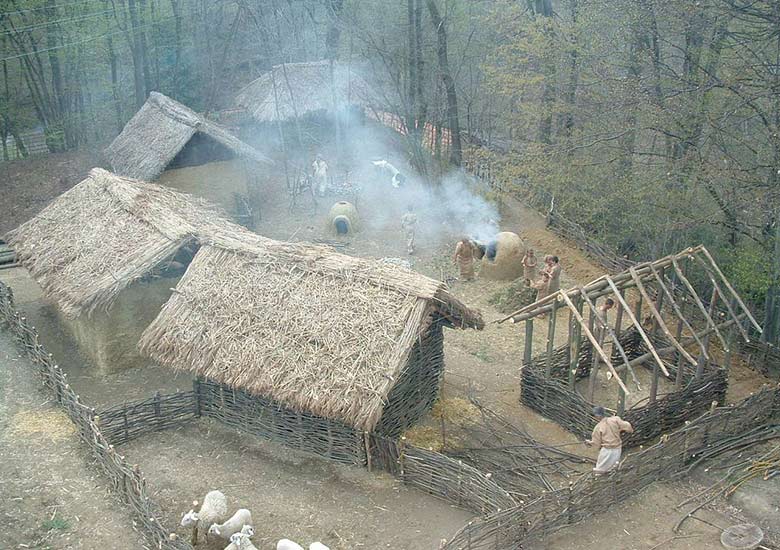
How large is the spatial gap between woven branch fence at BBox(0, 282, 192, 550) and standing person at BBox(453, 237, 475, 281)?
916 cm

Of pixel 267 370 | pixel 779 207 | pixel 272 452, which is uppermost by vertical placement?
pixel 779 207

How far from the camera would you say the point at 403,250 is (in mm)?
19344

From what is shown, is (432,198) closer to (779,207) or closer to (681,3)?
(681,3)

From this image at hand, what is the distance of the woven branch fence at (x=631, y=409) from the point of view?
11594 mm

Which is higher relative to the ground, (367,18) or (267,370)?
(367,18)

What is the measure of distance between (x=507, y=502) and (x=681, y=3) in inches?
406

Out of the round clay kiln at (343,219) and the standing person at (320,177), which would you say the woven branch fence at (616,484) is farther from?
the standing person at (320,177)

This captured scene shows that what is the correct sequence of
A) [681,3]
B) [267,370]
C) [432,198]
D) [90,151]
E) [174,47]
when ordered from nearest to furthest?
[267,370]
[681,3]
[432,198]
[90,151]
[174,47]

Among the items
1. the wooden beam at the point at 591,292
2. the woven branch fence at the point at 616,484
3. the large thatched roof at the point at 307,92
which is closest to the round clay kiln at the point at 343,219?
the large thatched roof at the point at 307,92

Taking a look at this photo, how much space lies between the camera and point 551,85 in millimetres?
20062

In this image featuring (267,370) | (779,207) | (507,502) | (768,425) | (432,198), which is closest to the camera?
(507,502)

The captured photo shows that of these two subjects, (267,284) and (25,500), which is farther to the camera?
(267,284)

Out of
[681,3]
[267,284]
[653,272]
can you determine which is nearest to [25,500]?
[267,284]

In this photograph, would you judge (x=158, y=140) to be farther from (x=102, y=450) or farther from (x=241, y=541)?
(x=241, y=541)
